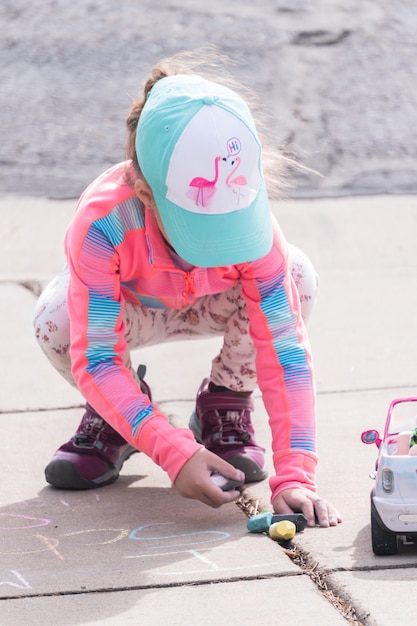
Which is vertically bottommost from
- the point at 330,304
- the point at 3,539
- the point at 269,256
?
the point at 330,304

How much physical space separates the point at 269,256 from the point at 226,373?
0.47m

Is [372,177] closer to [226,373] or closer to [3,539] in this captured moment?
[226,373]

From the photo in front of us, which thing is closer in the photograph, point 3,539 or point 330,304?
point 3,539

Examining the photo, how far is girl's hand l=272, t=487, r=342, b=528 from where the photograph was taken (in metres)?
2.46

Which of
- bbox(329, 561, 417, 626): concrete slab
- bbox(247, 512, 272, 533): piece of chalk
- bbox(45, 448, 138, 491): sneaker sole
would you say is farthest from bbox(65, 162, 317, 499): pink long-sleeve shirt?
bbox(329, 561, 417, 626): concrete slab

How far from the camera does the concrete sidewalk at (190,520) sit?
6.59 feet

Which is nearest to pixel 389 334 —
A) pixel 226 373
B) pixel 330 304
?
pixel 330 304

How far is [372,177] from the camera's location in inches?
238

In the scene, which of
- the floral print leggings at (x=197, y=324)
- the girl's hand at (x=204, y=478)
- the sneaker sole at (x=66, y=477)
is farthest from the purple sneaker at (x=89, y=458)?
the girl's hand at (x=204, y=478)

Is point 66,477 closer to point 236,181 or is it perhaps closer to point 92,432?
point 92,432

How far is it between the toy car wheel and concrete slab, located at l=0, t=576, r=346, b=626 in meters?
0.19

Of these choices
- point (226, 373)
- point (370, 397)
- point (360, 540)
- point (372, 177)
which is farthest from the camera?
point (372, 177)

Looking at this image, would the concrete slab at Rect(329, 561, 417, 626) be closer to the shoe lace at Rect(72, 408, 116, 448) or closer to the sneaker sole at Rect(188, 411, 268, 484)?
the sneaker sole at Rect(188, 411, 268, 484)

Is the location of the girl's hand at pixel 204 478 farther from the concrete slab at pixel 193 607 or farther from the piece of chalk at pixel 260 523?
the concrete slab at pixel 193 607
